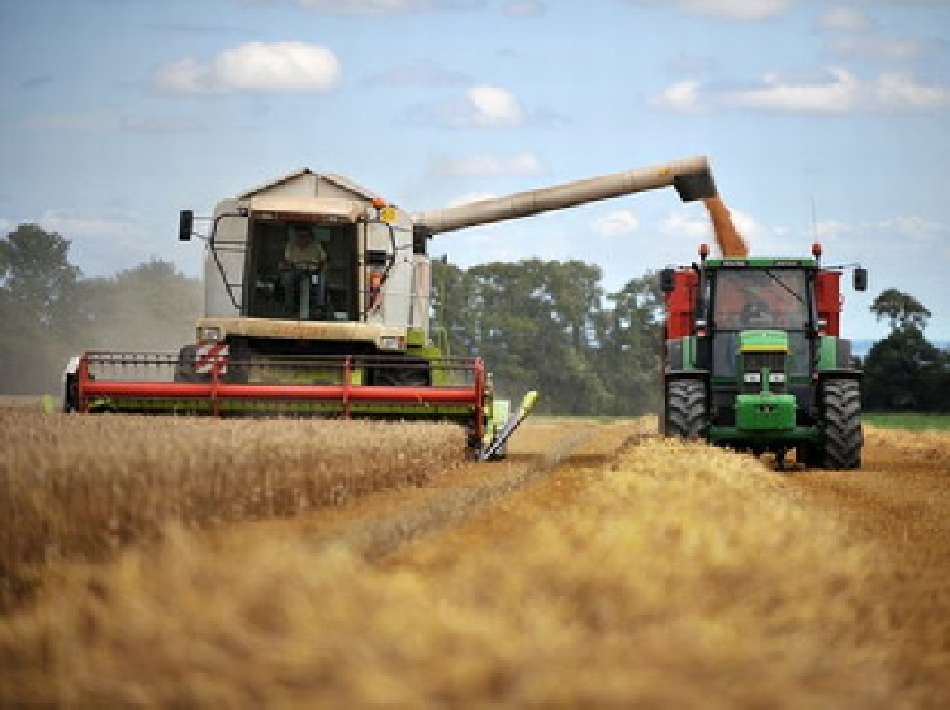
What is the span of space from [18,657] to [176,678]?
3.33 ft

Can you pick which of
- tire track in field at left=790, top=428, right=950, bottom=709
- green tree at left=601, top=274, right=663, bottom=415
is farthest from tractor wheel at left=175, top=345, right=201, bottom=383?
green tree at left=601, top=274, right=663, bottom=415

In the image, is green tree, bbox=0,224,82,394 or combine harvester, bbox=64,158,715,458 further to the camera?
green tree, bbox=0,224,82,394

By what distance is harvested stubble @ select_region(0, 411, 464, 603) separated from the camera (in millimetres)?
7574

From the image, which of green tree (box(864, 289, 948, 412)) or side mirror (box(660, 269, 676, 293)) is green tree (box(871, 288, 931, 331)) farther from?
side mirror (box(660, 269, 676, 293))

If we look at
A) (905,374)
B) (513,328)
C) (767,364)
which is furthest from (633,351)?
(767,364)

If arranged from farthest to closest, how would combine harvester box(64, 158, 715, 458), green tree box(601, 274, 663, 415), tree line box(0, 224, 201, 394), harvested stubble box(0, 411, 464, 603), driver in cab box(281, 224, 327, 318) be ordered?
green tree box(601, 274, 663, 415) → tree line box(0, 224, 201, 394) → driver in cab box(281, 224, 327, 318) → combine harvester box(64, 158, 715, 458) → harvested stubble box(0, 411, 464, 603)

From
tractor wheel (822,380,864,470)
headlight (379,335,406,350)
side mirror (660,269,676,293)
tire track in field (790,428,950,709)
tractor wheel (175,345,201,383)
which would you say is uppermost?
side mirror (660,269,676,293)

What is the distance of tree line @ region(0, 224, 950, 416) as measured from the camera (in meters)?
64.6

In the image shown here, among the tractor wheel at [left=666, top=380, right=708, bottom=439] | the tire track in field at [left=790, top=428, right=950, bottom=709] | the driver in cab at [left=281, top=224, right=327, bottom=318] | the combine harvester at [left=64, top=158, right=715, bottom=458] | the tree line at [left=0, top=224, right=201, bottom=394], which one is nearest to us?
the tire track in field at [left=790, top=428, right=950, bottom=709]

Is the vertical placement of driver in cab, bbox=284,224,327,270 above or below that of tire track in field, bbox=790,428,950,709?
above

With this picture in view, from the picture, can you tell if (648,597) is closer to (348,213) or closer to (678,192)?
(348,213)

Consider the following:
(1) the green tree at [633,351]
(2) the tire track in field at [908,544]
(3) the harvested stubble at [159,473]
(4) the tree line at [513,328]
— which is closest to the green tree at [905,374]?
(4) the tree line at [513,328]

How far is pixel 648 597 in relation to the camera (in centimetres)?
562

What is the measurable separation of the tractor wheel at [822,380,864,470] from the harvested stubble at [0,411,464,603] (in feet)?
19.1
